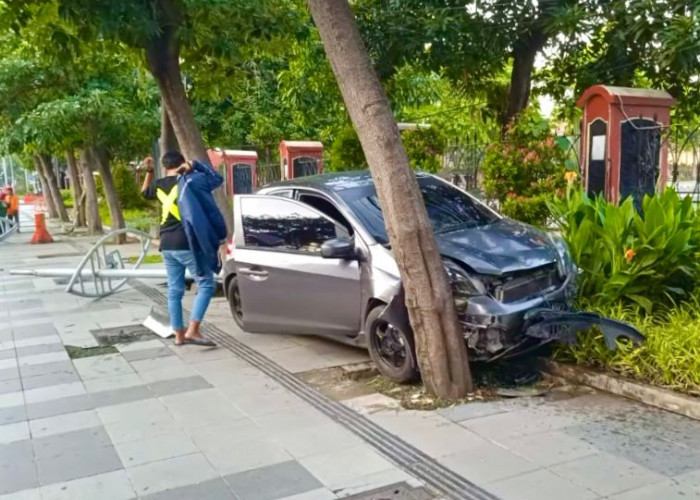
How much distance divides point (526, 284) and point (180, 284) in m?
3.41

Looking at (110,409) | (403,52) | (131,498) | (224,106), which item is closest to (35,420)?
(110,409)

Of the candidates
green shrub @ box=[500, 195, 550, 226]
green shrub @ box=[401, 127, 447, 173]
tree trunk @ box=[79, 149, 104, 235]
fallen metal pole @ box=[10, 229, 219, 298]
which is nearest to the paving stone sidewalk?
fallen metal pole @ box=[10, 229, 219, 298]

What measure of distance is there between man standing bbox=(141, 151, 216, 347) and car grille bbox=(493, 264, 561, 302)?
2.93 m

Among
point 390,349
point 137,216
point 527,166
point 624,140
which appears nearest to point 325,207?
point 390,349

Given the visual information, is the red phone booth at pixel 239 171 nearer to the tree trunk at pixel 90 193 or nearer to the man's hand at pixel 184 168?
the tree trunk at pixel 90 193

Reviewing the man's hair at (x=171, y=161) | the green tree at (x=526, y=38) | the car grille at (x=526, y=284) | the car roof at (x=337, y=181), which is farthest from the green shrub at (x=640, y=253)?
the man's hair at (x=171, y=161)

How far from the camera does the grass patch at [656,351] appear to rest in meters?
4.74

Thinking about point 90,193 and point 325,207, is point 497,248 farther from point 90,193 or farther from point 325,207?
point 90,193

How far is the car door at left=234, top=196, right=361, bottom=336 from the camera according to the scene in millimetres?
5801

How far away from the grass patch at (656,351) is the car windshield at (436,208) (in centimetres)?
132

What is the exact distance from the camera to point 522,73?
1066cm

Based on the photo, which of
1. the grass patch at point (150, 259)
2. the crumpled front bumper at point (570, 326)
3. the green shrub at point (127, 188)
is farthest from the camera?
the green shrub at point (127, 188)

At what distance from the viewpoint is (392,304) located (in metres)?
5.24

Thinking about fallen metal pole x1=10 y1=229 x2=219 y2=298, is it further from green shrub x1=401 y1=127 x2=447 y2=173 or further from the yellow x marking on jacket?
green shrub x1=401 y1=127 x2=447 y2=173
